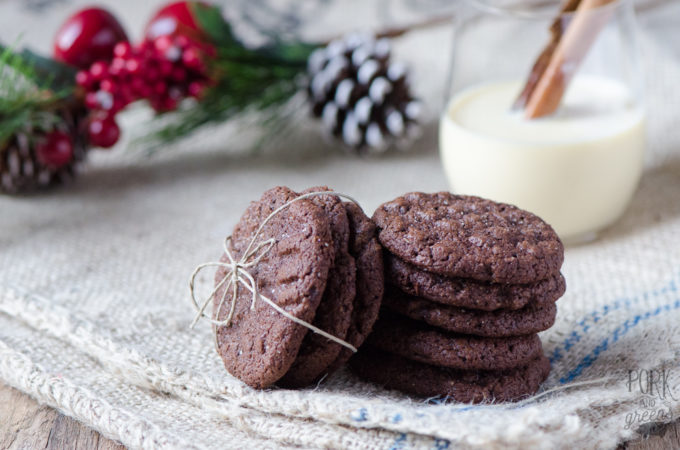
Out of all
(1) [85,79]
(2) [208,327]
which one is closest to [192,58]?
(1) [85,79]

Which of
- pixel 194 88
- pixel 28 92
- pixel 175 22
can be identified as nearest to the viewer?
pixel 28 92

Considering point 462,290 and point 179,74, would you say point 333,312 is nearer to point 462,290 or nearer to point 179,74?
point 462,290

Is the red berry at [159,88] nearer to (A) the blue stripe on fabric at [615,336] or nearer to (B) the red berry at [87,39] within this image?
(B) the red berry at [87,39]

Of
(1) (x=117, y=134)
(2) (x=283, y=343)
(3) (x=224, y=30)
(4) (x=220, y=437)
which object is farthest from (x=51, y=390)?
(3) (x=224, y=30)

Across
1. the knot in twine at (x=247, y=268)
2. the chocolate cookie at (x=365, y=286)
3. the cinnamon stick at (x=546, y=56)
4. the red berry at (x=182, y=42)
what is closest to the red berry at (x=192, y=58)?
the red berry at (x=182, y=42)

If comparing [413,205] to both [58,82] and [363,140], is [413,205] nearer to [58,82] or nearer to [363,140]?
[363,140]

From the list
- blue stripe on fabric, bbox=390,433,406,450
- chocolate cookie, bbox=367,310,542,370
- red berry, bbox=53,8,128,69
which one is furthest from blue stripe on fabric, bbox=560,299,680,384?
red berry, bbox=53,8,128,69
